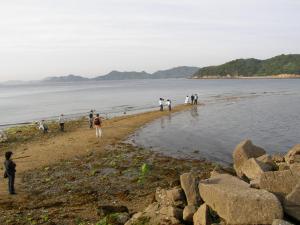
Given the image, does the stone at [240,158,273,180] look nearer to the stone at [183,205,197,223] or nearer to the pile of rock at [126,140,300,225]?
the pile of rock at [126,140,300,225]

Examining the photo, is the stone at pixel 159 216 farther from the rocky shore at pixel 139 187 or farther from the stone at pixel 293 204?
the stone at pixel 293 204

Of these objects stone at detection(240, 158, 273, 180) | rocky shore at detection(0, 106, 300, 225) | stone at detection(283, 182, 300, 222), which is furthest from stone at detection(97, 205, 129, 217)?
stone at detection(283, 182, 300, 222)

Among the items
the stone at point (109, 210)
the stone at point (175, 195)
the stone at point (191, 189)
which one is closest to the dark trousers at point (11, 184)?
the stone at point (109, 210)

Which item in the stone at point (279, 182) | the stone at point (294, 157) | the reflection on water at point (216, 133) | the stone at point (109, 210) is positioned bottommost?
the reflection on water at point (216, 133)

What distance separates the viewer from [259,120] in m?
49.4

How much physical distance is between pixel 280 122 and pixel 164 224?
37.9 meters

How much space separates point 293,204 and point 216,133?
27.5m

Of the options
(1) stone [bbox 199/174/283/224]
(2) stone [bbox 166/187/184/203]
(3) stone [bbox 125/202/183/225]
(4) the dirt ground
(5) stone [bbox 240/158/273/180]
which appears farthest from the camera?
(4) the dirt ground

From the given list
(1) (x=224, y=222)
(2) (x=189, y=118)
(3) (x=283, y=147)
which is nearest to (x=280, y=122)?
(2) (x=189, y=118)

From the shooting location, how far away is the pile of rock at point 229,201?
10664 mm

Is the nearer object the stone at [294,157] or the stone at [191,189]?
the stone at [191,189]

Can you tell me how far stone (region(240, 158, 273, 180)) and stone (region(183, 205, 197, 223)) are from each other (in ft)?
13.4

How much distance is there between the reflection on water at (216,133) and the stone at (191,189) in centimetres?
1280

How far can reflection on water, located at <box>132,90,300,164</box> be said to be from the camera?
101 ft
